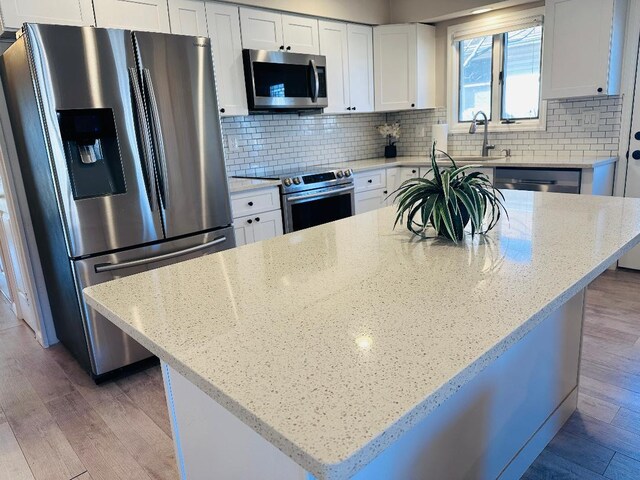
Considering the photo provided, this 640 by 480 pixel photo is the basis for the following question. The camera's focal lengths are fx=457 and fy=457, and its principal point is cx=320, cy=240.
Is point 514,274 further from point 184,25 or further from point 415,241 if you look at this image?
point 184,25

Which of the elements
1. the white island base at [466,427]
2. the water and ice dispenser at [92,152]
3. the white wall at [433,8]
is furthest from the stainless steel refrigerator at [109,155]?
the white wall at [433,8]

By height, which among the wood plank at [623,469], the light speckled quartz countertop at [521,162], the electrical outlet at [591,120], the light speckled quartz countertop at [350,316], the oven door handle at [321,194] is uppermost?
the electrical outlet at [591,120]

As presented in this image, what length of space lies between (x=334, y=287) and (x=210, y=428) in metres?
0.44

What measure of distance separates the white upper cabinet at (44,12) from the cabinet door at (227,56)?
32.9 inches

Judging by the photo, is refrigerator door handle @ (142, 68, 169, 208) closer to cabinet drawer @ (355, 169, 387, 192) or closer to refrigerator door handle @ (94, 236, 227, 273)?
refrigerator door handle @ (94, 236, 227, 273)

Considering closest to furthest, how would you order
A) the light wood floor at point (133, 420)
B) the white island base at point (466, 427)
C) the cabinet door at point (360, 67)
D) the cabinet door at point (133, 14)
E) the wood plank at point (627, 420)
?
the white island base at point (466, 427), the light wood floor at point (133, 420), the wood plank at point (627, 420), the cabinet door at point (133, 14), the cabinet door at point (360, 67)

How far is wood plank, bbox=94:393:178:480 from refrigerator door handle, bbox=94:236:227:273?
67 centimetres

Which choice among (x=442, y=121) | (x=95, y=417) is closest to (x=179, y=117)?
(x=95, y=417)

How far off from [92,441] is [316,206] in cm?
222

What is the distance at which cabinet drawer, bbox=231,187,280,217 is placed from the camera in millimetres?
3115

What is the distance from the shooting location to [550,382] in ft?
5.89

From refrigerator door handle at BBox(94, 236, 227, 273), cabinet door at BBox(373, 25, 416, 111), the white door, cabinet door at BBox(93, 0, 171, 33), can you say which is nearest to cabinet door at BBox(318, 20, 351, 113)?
cabinet door at BBox(373, 25, 416, 111)

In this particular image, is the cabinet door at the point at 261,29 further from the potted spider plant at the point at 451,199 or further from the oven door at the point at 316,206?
the potted spider plant at the point at 451,199

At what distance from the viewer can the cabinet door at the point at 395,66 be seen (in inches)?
171
